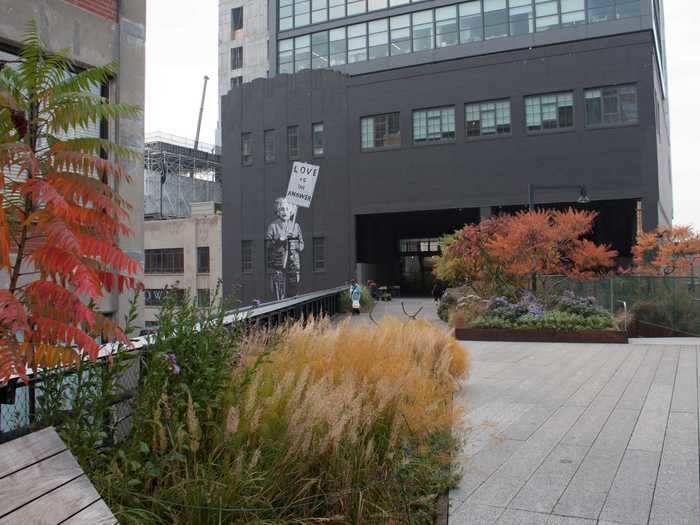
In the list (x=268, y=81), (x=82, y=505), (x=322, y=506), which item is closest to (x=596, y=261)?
(x=322, y=506)

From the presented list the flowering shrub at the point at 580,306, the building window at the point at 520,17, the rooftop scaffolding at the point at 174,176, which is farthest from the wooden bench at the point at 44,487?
the rooftop scaffolding at the point at 174,176

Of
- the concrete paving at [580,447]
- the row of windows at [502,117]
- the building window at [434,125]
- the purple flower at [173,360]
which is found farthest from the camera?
the building window at [434,125]

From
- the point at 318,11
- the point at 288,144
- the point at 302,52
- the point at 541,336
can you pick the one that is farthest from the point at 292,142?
the point at 541,336

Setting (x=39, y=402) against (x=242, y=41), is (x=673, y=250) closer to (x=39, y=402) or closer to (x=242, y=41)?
(x=39, y=402)

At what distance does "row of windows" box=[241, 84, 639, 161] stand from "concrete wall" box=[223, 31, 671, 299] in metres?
0.41

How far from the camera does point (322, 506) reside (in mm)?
4055

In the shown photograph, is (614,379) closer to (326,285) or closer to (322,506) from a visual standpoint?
(322,506)

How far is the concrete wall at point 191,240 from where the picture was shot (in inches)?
2090

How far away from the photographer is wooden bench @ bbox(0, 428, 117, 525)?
105 inches

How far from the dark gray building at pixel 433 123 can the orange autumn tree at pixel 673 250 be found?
611 centimetres

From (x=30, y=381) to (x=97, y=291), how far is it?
110 cm

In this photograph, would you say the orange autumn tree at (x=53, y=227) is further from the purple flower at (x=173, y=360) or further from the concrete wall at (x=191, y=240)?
the concrete wall at (x=191, y=240)

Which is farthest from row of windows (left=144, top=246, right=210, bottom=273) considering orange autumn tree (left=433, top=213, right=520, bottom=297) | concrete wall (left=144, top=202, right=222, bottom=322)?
orange autumn tree (left=433, top=213, right=520, bottom=297)

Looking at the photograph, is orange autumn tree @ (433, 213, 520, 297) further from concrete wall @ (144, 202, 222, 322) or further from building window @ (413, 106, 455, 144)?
concrete wall @ (144, 202, 222, 322)
